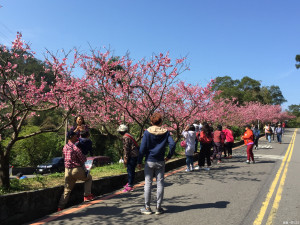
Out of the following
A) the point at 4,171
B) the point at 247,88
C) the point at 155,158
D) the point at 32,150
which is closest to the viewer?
the point at 155,158

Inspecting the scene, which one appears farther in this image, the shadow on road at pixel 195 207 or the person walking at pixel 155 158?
the shadow on road at pixel 195 207

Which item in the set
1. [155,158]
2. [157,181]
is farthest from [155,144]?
[157,181]

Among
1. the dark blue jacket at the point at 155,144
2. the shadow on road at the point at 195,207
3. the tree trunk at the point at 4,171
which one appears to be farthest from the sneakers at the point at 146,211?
the tree trunk at the point at 4,171

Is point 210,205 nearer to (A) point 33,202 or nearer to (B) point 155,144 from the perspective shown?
(B) point 155,144

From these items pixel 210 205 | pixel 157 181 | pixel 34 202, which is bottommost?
pixel 210 205

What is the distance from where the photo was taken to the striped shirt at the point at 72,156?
5.11m

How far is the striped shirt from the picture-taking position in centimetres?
511

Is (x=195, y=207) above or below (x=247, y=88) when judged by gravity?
below

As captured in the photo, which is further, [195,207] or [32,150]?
[32,150]

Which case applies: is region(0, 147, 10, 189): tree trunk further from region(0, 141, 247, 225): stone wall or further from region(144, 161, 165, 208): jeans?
region(144, 161, 165, 208): jeans

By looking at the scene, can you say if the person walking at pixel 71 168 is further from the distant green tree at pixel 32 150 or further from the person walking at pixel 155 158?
the distant green tree at pixel 32 150

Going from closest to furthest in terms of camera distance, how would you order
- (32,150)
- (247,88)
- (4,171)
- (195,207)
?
(195,207) < (4,171) < (32,150) < (247,88)

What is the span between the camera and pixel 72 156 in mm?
5113

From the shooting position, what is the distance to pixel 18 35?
5883mm
